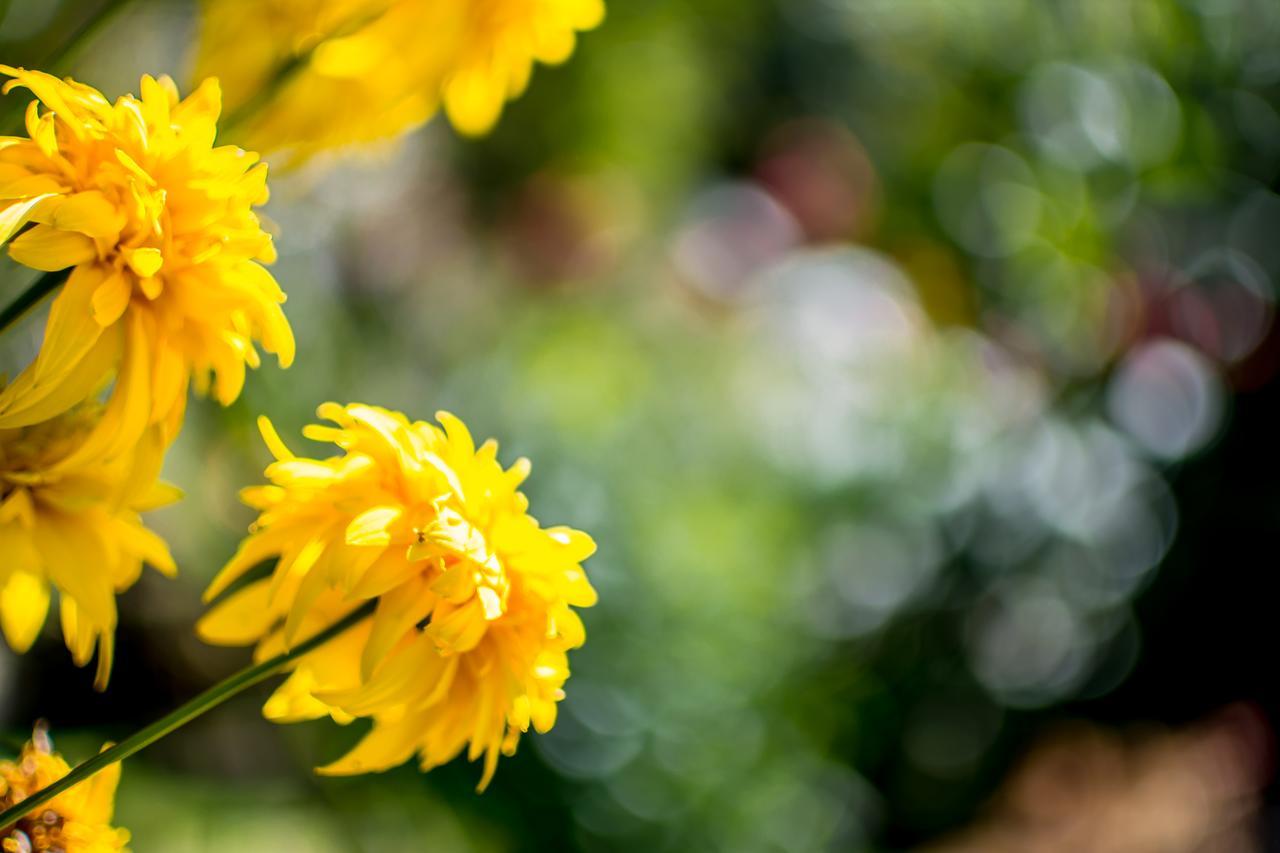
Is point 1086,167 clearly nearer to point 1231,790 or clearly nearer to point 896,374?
point 896,374

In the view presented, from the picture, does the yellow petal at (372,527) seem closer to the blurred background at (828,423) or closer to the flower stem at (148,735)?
the flower stem at (148,735)

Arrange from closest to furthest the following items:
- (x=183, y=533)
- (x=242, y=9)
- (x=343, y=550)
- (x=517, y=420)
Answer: (x=343, y=550) → (x=242, y=9) → (x=183, y=533) → (x=517, y=420)

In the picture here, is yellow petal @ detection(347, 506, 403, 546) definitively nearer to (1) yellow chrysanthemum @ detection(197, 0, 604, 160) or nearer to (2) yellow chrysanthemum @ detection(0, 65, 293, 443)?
(2) yellow chrysanthemum @ detection(0, 65, 293, 443)

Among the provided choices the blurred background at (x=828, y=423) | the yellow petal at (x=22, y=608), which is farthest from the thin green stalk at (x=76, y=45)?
the blurred background at (x=828, y=423)

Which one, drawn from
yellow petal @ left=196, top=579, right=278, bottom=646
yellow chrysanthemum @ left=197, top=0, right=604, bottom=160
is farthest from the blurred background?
yellow petal @ left=196, top=579, right=278, bottom=646

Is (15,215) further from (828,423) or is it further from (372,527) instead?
(828,423)

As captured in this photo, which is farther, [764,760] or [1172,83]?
[1172,83]

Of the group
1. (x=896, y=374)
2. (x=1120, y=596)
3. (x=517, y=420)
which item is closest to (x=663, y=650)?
(x=517, y=420)

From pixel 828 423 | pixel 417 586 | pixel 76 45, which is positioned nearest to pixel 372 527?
pixel 417 586
